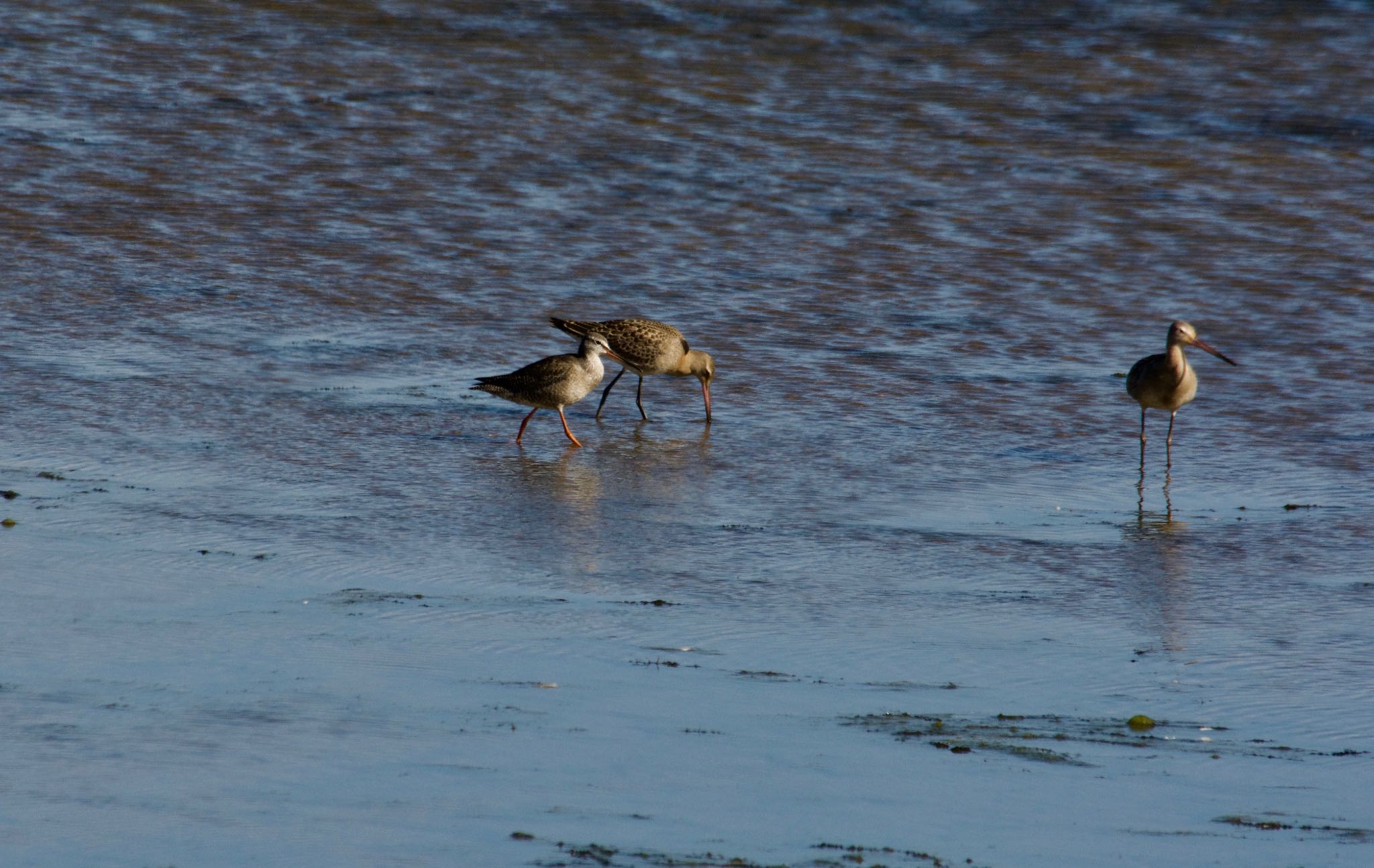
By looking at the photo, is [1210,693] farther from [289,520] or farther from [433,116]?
[433,116]

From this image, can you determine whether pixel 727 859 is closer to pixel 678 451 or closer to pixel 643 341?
pixel 678 451

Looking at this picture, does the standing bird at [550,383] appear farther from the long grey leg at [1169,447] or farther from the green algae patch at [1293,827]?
the green algae patch at [1293,827]

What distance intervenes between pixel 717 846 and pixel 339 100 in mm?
16110

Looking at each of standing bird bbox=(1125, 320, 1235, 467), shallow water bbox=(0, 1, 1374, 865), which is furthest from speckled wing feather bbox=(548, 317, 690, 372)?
standing bird bbox=(1125, 320, 1235, 467)

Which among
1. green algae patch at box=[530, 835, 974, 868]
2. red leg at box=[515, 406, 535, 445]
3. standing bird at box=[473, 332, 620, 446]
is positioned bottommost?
red leg at box=[515, 406, 535, 445]

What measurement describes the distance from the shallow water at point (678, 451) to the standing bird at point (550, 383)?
0.24m

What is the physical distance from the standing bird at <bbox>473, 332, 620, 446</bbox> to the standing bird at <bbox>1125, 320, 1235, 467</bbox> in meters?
3.24

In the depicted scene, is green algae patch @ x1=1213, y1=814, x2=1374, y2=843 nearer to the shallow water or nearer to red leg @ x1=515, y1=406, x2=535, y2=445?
the shallow water

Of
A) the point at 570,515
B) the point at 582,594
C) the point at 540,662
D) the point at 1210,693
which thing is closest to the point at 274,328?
the point at 570,515

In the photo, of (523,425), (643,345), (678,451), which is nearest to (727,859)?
(678,451)

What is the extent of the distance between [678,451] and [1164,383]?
2879 millimetres

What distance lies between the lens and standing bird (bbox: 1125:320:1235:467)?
35.7 ft

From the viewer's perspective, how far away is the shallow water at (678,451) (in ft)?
18.4

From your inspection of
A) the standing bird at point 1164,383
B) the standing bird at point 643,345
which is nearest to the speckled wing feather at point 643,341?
the standing bird at point 643,345
